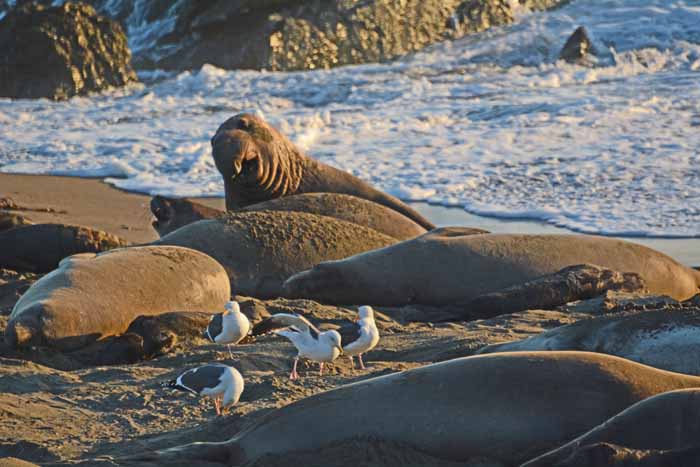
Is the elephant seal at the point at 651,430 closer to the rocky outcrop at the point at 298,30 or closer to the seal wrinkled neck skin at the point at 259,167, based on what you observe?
the seal wrinkled neck skin at the point at 259,167

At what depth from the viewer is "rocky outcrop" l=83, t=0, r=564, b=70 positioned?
75.7 feet

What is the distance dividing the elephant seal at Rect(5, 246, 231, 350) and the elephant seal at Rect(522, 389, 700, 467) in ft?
10.2

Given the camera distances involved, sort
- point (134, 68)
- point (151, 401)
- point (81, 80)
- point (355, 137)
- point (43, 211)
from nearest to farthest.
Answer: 1. point (151, 401)
2. point (43, 211)
3. point (355, 137)
4. point (81, 80)
5. point (134, 68)

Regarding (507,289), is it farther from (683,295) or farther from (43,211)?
(43,211)

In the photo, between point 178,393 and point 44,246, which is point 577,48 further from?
point 178,393

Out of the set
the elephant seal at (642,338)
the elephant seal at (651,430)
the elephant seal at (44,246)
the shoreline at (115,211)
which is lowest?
the shoreline at (115,211)

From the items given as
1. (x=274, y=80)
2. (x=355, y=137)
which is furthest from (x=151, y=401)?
(x=274, y=80)

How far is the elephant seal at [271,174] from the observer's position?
33.2 ft

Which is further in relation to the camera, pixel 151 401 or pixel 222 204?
pixel 222 204

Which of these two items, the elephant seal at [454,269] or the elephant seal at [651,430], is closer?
the elephant seal at [651,430]

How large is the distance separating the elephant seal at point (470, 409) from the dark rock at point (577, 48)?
17.8 meters

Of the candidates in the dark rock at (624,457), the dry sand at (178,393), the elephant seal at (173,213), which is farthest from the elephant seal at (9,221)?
the dark rock at (624,457)

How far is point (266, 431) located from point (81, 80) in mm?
17543

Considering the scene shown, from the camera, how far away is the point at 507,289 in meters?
7.14
